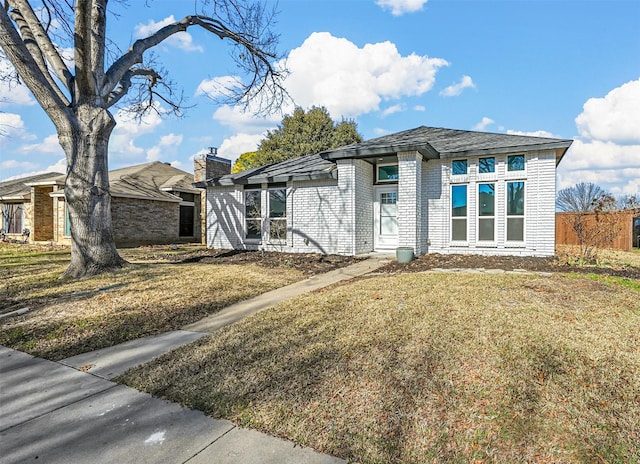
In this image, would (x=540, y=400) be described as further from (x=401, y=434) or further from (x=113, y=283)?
(x=113, y=283)

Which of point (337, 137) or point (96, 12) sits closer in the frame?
point (96, 12)

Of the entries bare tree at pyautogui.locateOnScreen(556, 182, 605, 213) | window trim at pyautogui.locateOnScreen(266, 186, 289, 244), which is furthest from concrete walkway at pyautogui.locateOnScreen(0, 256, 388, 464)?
bare tree at pyautogui.locateOnScreen(556, 182, 605, 213)

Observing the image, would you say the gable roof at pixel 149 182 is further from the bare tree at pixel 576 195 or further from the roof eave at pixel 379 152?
the bare tree at pixel 576 195

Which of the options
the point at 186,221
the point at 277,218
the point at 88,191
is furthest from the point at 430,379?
the point at 186,221

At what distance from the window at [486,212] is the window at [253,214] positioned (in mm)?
7928

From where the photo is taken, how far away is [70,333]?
14.8 ft

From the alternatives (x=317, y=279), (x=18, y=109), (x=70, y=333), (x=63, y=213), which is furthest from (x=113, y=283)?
(x=63, y=213)

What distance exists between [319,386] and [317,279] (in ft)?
16.7

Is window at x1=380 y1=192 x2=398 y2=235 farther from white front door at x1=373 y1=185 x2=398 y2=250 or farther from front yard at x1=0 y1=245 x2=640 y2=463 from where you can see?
front yard at x1=0 y1=245 x2=640 y2=463

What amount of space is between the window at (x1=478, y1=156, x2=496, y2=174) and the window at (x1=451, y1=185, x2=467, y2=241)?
2.36 feet

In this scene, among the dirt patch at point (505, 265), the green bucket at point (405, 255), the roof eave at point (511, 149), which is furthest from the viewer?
the green bucket at point (405, 255)

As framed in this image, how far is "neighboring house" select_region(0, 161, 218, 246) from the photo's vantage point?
17.7 m

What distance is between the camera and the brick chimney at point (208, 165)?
625 inches

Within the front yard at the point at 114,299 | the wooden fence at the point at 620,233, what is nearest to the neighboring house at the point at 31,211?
the front yard at the point at 114,299
